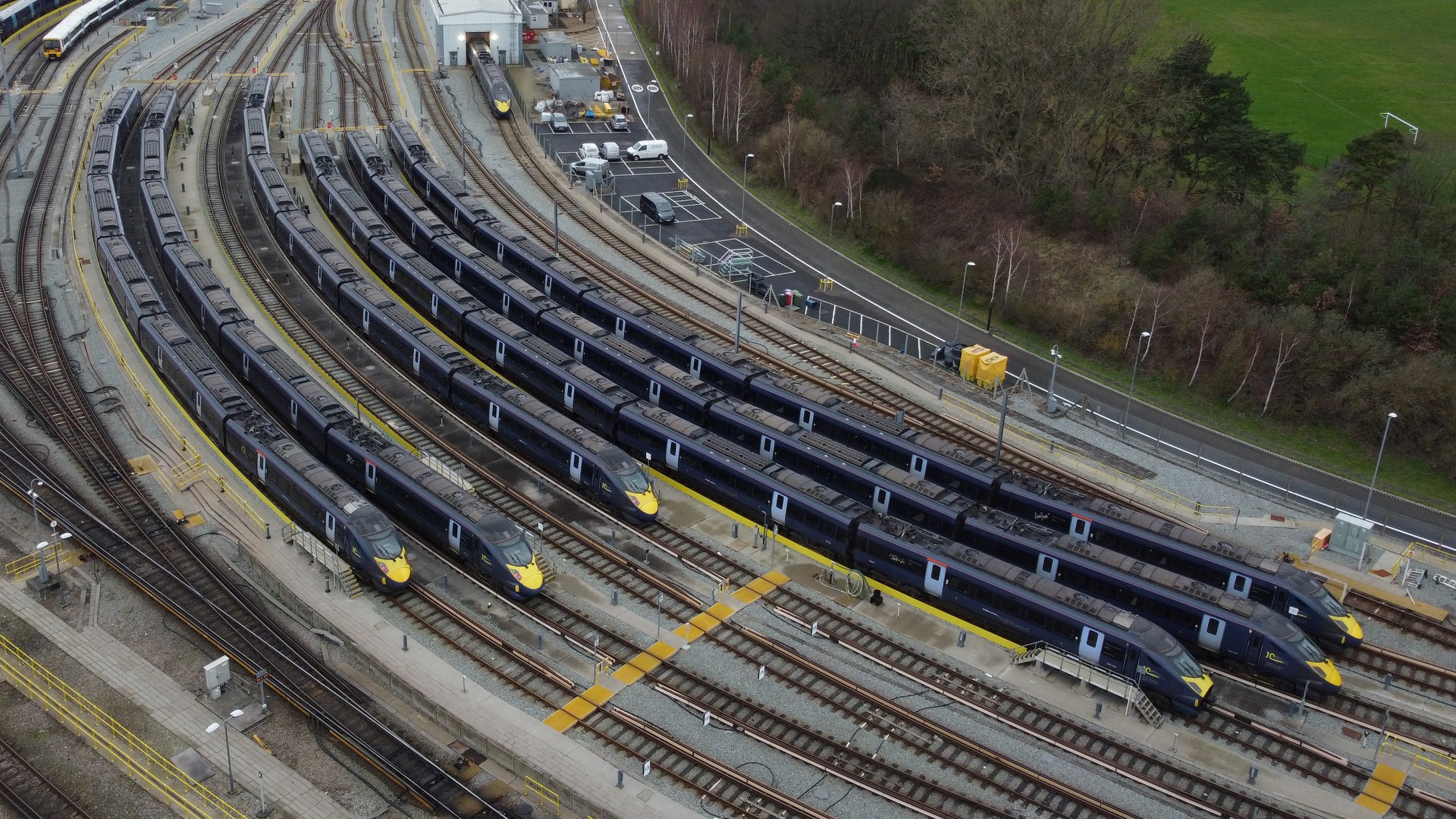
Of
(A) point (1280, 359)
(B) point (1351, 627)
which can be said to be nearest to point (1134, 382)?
(A) point (1280, 359)

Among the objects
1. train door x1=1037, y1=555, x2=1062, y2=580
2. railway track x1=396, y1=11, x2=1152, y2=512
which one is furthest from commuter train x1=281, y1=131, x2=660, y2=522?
train door x1=1037, y1=555, x2=1062, y2=580

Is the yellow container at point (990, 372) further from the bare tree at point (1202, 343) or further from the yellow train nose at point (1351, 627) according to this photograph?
the yellow train nose at point (1351, 627)

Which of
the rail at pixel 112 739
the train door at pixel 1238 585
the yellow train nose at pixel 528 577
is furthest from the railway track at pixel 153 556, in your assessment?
the train door at pixel 1238 585

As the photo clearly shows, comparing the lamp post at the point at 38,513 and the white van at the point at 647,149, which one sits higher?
the white van at the point at 647,149

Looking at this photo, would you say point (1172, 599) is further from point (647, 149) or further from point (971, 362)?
point (647, 149)

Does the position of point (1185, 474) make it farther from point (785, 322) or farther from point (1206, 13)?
point (1206, 13)

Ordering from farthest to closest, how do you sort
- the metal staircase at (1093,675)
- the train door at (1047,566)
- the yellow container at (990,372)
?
the yellow container at (990,372) → the train door at (1047,566) → the metal staircase at (1093,675)
